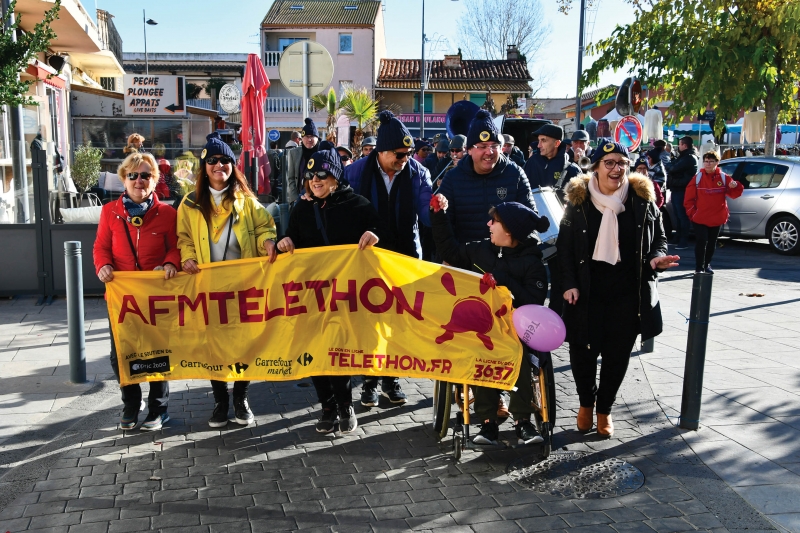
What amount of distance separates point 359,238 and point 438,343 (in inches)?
37.2

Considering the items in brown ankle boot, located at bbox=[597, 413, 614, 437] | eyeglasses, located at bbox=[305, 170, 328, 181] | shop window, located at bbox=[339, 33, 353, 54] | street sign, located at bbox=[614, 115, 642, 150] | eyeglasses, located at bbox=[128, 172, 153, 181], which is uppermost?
shop window, located at bbox=[339, 33, 353, 54]

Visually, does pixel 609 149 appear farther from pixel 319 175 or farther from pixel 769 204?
pixel 769 204

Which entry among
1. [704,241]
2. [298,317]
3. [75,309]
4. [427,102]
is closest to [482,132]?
[298,317]

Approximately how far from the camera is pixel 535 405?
4.93 meters

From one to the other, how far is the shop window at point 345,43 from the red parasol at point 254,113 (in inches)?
1737

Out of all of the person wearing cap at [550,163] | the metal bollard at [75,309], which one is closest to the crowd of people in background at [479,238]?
the metal bollard at [75,309]

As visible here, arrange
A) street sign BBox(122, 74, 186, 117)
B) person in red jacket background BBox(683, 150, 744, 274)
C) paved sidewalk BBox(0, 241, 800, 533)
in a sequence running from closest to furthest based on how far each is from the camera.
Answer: paved sidewalk BBox(0, 241, 800, 533), person in red jacket background BBox(683, 150, 744, 274), street sign BBox(122, 74, 186, 117)

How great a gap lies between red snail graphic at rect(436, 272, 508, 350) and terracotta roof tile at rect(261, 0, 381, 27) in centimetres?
5172

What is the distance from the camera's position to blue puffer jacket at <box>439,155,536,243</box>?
17.7 feet

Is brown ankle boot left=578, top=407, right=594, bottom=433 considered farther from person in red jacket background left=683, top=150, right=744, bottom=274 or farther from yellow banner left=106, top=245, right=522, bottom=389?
person in red jacket background left=683, top=150, right=744, bottom=274

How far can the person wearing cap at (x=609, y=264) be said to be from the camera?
5070 millimetres

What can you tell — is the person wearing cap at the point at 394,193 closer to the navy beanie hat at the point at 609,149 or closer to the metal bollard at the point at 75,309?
the navy beanie hat at the point at 609,149

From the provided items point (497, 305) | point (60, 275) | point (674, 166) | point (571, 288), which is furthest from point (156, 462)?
point (674, 166)

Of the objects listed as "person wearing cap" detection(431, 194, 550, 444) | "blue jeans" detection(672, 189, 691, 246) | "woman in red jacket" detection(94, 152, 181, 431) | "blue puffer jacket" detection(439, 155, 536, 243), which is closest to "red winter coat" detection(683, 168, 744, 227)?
"blue jeans" detection(672, 189, 691, 246)
